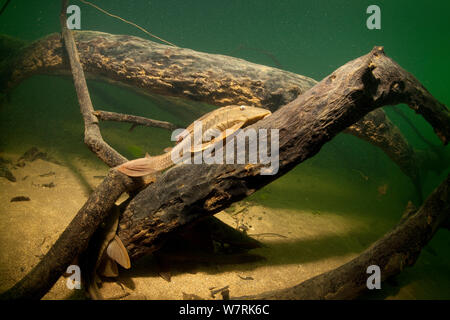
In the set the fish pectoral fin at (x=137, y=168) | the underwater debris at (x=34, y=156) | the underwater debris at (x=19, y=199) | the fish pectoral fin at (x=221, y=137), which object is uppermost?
the fish pectoral fin at (x=221, y=137)

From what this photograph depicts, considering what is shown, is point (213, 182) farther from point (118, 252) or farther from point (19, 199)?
point (19, 199)

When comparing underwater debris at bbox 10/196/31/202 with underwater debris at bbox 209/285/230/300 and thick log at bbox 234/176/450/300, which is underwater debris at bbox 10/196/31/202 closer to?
underwater debris at bbox 209/285/230/300

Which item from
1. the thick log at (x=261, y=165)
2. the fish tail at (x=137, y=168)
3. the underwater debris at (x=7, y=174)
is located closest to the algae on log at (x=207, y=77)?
the thick log at (x=261, y=165)

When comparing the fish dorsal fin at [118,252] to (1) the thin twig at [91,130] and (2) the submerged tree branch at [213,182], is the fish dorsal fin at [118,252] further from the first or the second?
(1) the thin twig at [91,130]

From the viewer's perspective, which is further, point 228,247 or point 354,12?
point 354,12

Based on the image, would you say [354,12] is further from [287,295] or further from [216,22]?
[287,295]

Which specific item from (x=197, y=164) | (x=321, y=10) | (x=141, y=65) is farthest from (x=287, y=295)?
(x=321, y=10)
